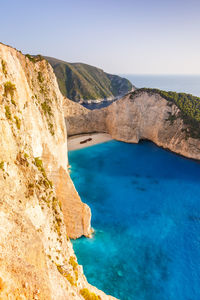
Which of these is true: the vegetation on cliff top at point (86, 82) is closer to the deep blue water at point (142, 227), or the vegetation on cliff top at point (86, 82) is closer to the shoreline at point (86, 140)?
the shoreline at point (86, 140)

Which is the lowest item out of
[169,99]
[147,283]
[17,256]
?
[147,283]

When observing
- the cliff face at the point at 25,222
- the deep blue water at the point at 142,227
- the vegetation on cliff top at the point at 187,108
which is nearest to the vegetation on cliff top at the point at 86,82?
the vegetation on cliff top at the point at 187,108

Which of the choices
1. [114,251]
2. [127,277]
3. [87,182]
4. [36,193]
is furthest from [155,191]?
[36,193]

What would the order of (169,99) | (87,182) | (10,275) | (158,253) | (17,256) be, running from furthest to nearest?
(169,99)
(87,182)
(158,253)
(17,256)
(10,275)

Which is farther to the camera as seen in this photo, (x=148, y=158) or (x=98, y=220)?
(x=148, y=158)

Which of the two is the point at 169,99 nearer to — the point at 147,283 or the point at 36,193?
the point at 147,283

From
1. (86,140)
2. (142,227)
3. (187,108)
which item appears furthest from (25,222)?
(187,108)
